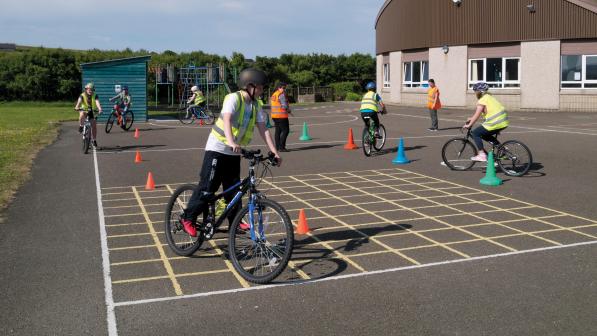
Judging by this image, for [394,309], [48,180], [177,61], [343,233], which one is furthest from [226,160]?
[177,61]

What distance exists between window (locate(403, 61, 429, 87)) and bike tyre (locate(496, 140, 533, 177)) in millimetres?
28365

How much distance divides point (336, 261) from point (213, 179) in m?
1.48

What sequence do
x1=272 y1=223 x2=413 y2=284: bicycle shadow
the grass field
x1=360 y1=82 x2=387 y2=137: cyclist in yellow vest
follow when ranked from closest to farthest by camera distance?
x1=272 y1=223 x2=413 y2=284: bicycle shadow
the grass field
x1=360 y1=82 x2=387 y2=137: cyclist in yellow vest

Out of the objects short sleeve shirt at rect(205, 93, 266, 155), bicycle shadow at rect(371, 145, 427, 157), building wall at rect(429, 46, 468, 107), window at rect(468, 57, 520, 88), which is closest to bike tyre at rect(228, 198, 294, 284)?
short sleeve shirt at rect(205, 93, 266, 155)

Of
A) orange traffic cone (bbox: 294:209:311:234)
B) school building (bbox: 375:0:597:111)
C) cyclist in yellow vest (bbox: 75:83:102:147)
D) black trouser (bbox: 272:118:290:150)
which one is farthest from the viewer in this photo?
school building (bbox: 375:0:597:111)

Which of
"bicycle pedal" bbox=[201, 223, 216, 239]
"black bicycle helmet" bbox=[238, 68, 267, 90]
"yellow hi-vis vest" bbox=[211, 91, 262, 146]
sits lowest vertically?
"bicycle pedal" bbox=[201, 223, 216, 239]

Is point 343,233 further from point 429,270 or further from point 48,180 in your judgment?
point 48,180

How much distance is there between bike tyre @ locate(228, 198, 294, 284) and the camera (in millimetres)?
5688

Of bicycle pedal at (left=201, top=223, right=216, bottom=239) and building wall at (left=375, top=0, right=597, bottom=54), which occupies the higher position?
building wall at (left=375, top=0, right=597, bottom=54)

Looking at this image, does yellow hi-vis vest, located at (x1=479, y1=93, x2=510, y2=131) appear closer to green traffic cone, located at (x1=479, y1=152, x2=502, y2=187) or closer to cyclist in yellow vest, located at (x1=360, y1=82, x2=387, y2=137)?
green traffic cone, located at (x1=479, y1=152, x2=502, y2=187)

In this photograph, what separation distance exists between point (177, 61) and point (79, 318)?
46212 mm

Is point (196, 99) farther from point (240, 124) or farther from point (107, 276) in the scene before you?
point (107, 276)

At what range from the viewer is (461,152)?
13.0 meters

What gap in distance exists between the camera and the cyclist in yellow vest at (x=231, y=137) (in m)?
6.23
